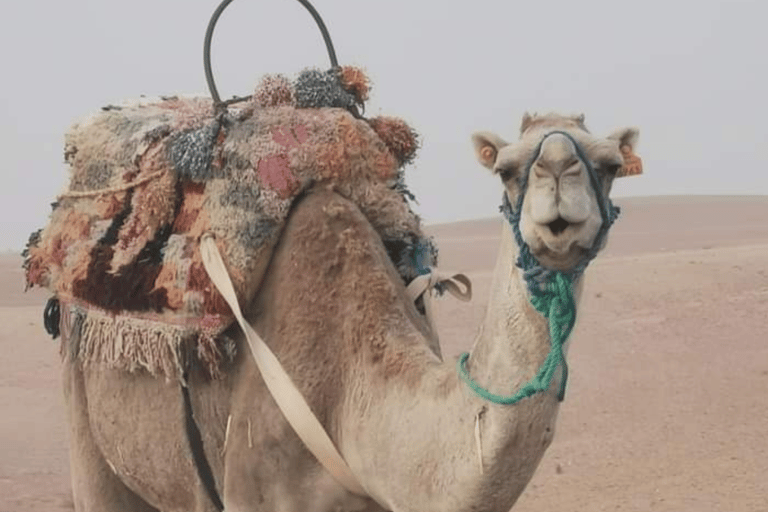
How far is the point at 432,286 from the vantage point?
181 inches

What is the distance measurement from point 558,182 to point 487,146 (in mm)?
292

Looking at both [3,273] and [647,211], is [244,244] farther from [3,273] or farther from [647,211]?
[647,211]

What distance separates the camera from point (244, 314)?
4410mm

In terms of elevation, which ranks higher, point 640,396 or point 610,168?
point 610,168

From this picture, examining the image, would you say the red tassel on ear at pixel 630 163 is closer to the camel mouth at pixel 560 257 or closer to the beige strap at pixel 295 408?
the camel mouth at pixel 560 257

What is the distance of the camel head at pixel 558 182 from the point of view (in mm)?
2904

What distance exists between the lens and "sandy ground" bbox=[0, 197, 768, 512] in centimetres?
887

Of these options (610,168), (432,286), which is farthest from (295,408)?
(610,168)

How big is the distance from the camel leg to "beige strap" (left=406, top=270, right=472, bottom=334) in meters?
1.44

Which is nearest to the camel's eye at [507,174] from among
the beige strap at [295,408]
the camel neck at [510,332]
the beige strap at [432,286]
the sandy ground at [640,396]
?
the camel neck at [510,332]

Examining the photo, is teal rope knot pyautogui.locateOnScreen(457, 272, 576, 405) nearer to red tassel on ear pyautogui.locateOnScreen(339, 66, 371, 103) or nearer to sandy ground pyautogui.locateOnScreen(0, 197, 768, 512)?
sandy ground pyautogui.locateOnScreen(0, 197, 768, 512)

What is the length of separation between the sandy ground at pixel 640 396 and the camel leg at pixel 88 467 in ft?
6.76

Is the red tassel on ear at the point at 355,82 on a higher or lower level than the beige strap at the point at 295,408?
higher

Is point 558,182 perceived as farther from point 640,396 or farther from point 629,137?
point 640,396
